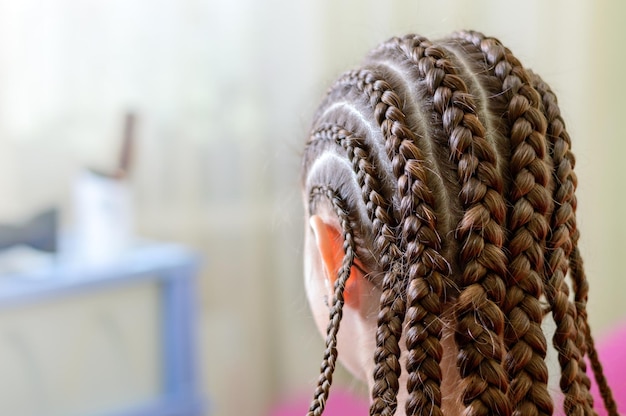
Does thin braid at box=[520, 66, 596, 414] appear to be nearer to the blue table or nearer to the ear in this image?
the ear

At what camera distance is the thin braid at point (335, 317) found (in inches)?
25.3

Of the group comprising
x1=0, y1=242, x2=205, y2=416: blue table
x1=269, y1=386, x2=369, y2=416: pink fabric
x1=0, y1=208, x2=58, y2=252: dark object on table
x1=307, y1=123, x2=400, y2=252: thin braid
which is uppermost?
x1=307, y1=123, x2=400, y2=252: thin braid

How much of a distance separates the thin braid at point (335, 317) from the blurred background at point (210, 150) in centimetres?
61

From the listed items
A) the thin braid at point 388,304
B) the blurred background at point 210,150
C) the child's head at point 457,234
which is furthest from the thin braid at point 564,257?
the blurred background at point 210,150

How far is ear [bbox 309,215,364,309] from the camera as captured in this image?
71cm

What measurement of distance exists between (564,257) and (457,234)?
0.10 meters

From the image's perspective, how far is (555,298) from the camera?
0.63 meters

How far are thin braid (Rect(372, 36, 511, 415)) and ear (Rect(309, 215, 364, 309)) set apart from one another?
125 mm

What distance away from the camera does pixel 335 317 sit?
2.17 feet

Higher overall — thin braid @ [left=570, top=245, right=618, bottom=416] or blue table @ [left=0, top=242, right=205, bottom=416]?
thin braid @ [left=570, top=245, right=618, bottom=416]

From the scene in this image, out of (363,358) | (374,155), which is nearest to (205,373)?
(363,358)

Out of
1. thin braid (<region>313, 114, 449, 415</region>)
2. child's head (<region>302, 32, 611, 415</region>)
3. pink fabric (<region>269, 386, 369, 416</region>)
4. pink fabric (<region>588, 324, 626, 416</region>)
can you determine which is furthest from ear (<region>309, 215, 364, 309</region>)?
pink fabric (<region>269, 386, 369, 416</region>)

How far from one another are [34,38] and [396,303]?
3.72ft

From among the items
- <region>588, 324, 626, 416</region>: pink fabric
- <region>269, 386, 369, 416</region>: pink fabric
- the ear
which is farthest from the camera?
<region>269, 386, 369, 416</region>: pink fabric
